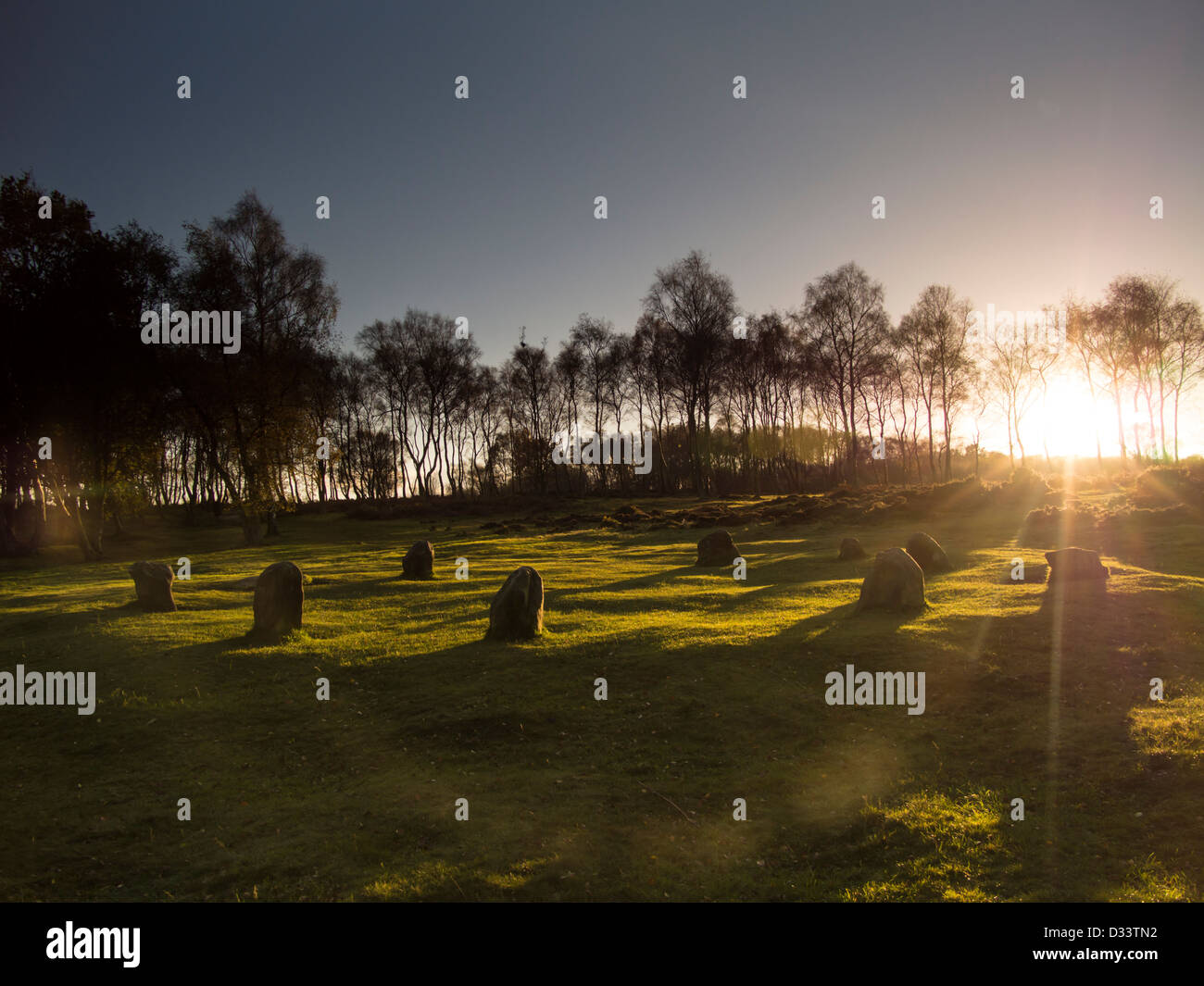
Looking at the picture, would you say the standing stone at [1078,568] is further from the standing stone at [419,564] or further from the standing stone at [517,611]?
the standing stone at [419,564]

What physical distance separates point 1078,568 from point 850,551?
9.32m

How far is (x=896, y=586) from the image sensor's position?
57.0ft

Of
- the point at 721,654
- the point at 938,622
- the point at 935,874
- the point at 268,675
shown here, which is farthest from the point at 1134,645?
the point at 268,675

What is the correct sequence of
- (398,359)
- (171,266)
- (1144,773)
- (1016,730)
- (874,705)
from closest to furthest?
(1144,773) < (1016,730) < (874,705) < (171,266) < (398,359)

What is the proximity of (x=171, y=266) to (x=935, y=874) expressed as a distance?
155 feet

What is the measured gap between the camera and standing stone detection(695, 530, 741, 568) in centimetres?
2789

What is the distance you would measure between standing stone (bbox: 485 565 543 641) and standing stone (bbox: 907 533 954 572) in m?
13.7

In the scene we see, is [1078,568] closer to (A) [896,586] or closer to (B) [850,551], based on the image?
(A) [896,586]

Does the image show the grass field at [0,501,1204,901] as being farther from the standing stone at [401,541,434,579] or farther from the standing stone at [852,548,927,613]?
the standing stone at [401,541,434,579]

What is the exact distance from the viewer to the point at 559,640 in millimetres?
16000

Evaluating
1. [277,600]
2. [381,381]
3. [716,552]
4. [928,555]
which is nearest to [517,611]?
[277,600]

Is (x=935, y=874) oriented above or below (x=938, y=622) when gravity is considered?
below

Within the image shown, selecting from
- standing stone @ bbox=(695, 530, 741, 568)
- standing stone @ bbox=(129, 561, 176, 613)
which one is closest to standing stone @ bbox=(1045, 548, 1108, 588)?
standing stone @ bbox=(695, 530, 741, 568)

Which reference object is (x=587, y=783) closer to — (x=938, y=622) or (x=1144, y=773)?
(x=1144, y=773)
